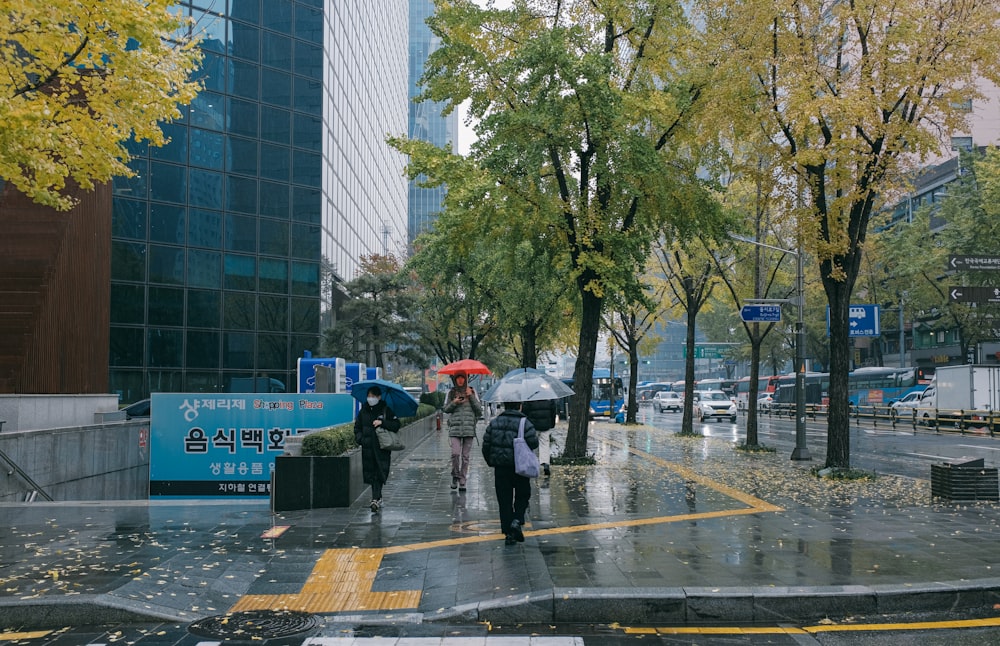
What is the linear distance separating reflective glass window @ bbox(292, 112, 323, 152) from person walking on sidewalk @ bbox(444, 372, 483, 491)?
→ 2534 centimetres

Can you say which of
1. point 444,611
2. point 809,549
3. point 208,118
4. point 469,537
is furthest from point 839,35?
point 208,118

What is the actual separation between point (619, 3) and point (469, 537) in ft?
41.4

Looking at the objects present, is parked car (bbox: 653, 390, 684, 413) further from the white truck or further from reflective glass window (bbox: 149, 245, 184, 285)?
reflective glass window (bbox: 149, 245, 184, 285)

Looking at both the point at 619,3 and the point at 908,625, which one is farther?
the point at 619,3

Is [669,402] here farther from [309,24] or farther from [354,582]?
[354,582]

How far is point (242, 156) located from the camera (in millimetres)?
34125

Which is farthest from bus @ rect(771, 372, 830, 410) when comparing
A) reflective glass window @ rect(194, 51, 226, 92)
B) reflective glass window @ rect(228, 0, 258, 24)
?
reflective glass window @ rect(194, 51, 226, 92)

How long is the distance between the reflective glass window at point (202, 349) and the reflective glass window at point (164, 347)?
30 cm

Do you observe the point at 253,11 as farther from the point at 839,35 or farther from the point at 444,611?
the point at 444,611

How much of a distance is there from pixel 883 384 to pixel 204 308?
42.4 m

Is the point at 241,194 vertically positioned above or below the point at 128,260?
above

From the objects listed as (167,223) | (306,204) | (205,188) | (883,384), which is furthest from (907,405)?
(167,223)

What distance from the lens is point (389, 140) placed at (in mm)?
17375

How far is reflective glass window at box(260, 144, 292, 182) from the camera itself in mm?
34844
